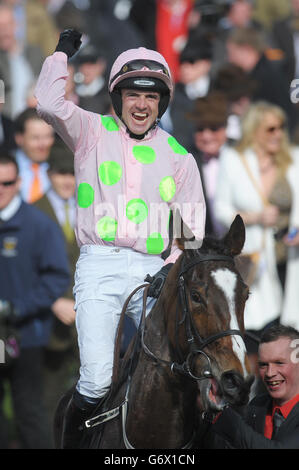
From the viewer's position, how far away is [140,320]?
18.1 feet

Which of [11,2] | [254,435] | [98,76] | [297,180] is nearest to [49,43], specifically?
[11,2]

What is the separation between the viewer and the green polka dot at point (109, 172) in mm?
5395

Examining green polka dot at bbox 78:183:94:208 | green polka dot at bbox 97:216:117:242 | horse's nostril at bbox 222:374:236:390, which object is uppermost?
green polka dot at bbox 78:183:94:208

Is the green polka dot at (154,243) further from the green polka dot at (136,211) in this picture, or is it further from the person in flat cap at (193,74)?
the person in flat cap at (193,74)

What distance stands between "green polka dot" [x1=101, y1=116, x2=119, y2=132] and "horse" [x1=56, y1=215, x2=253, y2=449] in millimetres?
778

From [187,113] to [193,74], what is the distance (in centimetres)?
135

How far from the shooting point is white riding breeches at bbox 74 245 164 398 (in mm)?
5336

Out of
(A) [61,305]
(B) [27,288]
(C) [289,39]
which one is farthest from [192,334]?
(C) [289,39]

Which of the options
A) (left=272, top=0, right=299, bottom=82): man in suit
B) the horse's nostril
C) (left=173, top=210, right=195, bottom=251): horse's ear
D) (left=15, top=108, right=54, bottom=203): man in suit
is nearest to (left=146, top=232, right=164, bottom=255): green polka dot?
(left=173, top=210, right=195, bottom=251): horse's ear

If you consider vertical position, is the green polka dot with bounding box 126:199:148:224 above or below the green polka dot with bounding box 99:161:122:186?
below

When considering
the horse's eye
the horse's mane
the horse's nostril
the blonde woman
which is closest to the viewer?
the horse's nostril

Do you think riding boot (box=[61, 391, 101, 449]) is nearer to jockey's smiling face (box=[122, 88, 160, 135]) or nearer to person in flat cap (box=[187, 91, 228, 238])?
jockey's smiling face (box=[122, 88, 160, 135])

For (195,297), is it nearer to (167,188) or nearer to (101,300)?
(101,300)

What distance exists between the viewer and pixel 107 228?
5.39 meters
